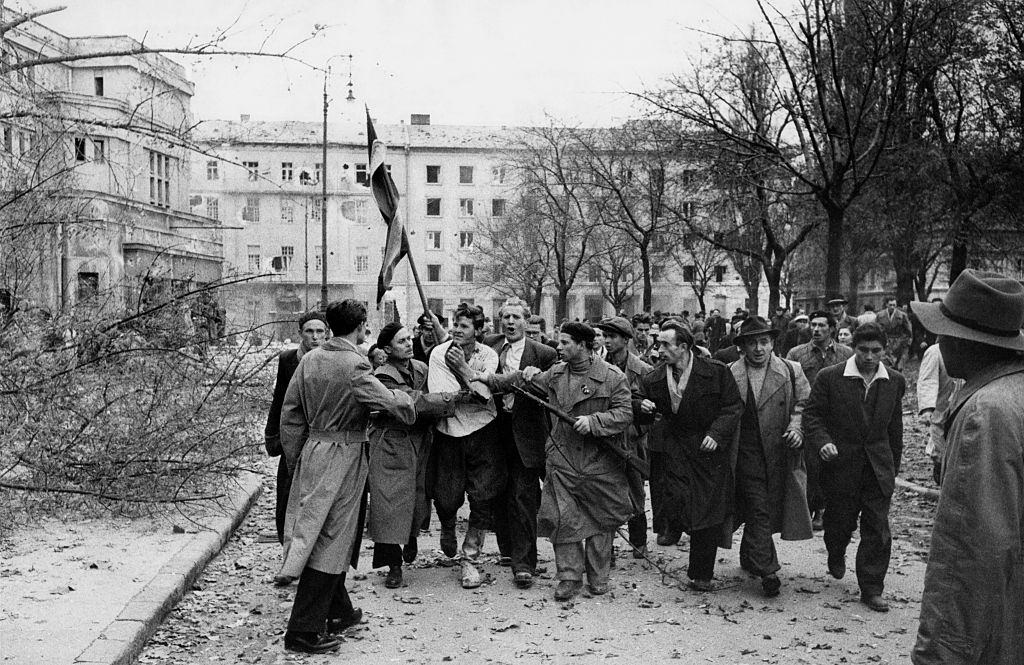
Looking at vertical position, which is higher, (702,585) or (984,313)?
(984,313)

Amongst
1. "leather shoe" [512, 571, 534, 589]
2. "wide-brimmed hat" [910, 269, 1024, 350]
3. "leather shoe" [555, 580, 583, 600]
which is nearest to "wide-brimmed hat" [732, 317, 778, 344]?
"leather shoe" [555, 580, 583, 600]

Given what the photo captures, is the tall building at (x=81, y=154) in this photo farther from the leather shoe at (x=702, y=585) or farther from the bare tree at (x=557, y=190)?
the bare tree at (x=557, y=190)

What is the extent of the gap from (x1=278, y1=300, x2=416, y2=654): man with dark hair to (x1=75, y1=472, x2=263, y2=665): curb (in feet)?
1.74

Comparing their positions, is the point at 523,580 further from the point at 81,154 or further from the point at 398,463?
the point at 81,154

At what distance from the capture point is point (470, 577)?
7434 mm

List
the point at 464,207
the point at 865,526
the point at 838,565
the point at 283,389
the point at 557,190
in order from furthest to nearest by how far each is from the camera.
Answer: the point at 464,207 → the point at 557,190 → the point at 283,389 → the point at 838,565 → the point at 865,526

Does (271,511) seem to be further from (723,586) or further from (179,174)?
(179,174)

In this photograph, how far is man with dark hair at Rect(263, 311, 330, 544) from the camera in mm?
7805

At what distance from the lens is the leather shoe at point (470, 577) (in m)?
7.39

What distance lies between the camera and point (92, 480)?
4.17 meters

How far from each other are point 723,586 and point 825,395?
62.6 inches

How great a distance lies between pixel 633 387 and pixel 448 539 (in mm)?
1911

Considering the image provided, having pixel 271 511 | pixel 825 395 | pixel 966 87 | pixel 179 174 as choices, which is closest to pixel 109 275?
pixel 179 174

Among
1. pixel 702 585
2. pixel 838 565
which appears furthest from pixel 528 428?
pixel 838 565
